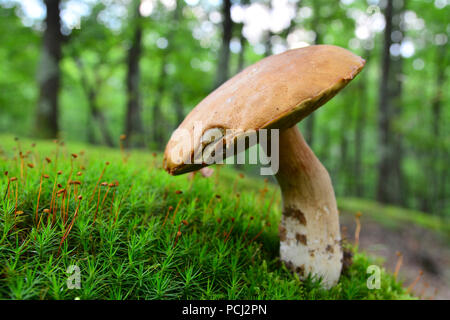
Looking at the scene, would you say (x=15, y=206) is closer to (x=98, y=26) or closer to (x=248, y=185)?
(x=248, y=185)

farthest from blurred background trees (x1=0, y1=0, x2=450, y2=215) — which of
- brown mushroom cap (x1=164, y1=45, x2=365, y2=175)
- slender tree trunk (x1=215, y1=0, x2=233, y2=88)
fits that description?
brown mushroom cap (x1=164, y1=45, x2=365, y2=175)

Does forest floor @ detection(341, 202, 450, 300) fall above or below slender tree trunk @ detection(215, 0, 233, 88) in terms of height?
below

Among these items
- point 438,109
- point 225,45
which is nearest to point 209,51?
point 225,45

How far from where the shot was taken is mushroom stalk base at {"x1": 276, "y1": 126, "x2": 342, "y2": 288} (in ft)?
5.50

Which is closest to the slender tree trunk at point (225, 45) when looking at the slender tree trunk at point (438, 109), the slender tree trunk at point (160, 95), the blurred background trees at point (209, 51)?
the blurred background trees at point (209, 51)

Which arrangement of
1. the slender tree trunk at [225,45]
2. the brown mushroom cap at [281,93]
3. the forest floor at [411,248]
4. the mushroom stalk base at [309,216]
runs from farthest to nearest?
the slender tree trunk at [225,45]
the forest floor at [411,248]
the mushroom stalk base at [309,216]
the brown mushroom cap at [281,93]

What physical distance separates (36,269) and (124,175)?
108cm

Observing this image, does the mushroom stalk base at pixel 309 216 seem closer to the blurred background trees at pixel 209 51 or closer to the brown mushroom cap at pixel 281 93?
the brown mushroom cap at pixel 281 93

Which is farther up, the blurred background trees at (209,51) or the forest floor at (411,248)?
the blurred background trees at (209,51)

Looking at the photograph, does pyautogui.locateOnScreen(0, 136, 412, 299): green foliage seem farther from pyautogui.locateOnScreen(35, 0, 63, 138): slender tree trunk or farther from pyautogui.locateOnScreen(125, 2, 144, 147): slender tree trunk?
pyautogui.locateOnScreen(125, 2, 144, 147): slender tree trunk

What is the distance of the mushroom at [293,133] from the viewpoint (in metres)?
1.14

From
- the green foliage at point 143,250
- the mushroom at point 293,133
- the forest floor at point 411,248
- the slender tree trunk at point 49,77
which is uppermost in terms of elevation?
the slender tree trunk at point 49,77

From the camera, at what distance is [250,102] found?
120cm
